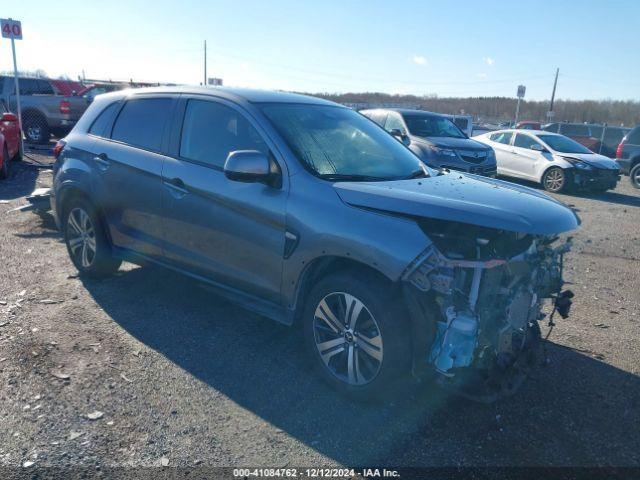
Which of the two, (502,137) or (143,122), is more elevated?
(143,122)

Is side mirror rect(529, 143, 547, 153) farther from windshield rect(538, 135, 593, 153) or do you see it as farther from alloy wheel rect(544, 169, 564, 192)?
alloy wheel rect(544, 169, 564, 192)

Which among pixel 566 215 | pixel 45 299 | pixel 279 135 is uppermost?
pixel 279 135

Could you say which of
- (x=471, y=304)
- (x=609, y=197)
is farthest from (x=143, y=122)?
(x=609, y=197)

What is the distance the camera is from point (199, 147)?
4203 millimetres

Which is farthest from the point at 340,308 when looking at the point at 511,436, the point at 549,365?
the point at 549,365

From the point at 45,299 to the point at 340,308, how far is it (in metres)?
3.11

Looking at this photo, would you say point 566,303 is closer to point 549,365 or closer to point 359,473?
point 549,365

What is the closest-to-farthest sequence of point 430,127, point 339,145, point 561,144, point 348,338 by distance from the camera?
point 348,338
point 339,145
point 430,127
point 561,144

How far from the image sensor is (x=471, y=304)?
3104 millimetres

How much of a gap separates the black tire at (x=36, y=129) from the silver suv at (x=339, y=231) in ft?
45.0

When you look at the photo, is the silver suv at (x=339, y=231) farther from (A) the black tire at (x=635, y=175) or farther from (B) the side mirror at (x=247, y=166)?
(A) the black tire at (x=635, y=175)

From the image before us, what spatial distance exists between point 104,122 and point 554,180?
1143 cm

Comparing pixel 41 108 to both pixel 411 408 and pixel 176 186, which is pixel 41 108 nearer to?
pixel 176 186

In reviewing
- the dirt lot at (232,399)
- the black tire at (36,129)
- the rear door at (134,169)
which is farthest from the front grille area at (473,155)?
the black tire at (36,129)
